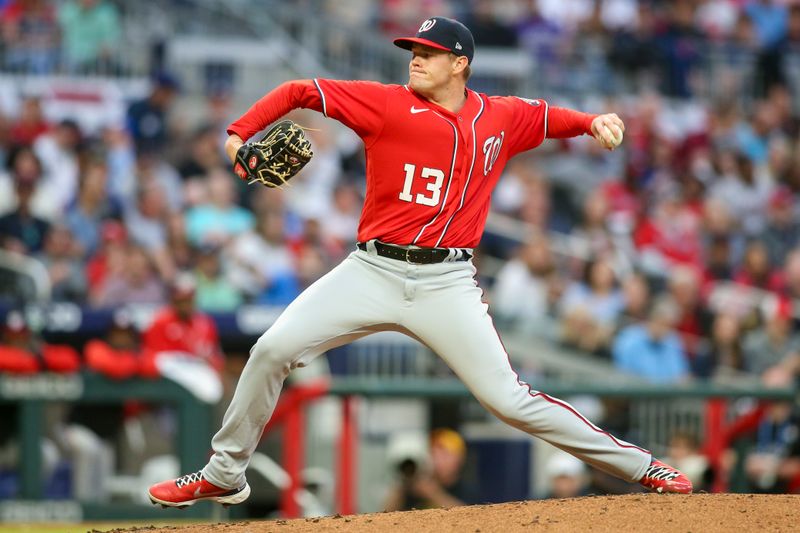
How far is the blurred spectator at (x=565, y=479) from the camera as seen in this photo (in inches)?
341

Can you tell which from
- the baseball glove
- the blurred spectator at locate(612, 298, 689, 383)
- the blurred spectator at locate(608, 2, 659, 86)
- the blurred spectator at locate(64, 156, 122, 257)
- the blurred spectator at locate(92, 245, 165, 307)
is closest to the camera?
the baseball glove

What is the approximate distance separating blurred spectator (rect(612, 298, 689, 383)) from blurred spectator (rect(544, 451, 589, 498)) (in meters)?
1.66

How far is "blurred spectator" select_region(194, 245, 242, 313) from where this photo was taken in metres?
10.3

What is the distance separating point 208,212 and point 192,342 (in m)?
2.41

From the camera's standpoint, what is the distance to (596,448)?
5.41m

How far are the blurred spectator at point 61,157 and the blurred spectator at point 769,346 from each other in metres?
5.56

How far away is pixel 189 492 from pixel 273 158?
55.4 inches

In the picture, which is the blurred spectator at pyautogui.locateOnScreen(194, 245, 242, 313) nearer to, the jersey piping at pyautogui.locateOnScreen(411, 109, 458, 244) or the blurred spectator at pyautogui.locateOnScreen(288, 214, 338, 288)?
the blurred spectator at pyautogui.locateOnScreen(288, 214, 338, 288)

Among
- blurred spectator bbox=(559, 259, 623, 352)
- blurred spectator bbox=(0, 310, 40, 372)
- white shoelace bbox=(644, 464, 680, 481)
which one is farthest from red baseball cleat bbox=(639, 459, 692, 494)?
blurred spectator bbox=(559, 259, 623, 352)

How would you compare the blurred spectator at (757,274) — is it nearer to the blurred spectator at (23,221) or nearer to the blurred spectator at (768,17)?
the blurred spectator at (768,17)

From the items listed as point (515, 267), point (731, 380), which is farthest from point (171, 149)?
point (731, 380)

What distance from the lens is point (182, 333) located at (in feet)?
29.3

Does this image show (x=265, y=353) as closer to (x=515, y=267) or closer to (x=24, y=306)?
(x=24, y=306)

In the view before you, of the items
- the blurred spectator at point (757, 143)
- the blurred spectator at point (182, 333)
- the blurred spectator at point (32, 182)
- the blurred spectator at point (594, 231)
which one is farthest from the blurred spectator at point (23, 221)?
the blurred spectator at point (757, 143)
